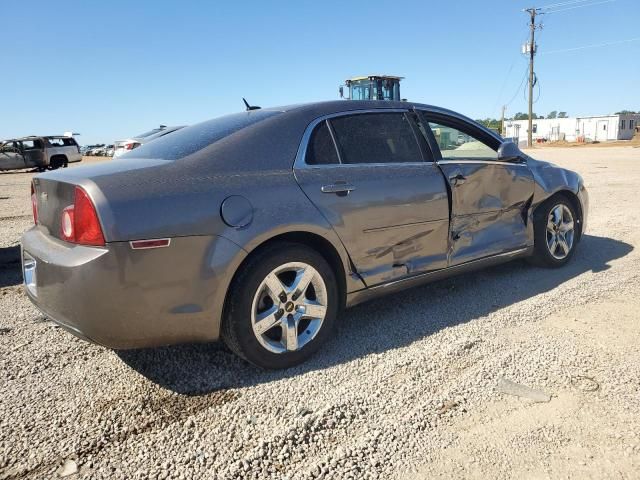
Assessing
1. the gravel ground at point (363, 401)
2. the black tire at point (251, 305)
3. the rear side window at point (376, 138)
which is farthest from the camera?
the rear side window at point (376, 138)

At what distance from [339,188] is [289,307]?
792 mm

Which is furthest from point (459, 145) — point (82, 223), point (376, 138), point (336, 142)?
point (82, 223)

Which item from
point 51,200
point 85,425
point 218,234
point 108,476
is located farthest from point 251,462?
point 51,200

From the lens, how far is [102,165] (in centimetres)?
287

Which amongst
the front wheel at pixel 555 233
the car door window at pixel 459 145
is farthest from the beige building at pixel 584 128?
the car door window at pixel 459 145

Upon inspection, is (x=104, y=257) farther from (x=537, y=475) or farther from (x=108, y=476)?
(x=537, y=475)

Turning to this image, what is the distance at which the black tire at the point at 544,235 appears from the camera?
4.52 m

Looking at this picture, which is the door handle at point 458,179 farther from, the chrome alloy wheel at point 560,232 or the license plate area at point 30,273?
the license plate area at point 30,273

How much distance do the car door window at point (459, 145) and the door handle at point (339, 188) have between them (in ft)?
3.47

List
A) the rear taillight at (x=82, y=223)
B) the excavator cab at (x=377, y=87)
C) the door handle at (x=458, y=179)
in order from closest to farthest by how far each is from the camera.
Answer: the rear taillight at (x=82, y=223) → the door handle at (x=458, y=179) → the excavator cab at (x=377, y=87)

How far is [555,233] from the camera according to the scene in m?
4.67

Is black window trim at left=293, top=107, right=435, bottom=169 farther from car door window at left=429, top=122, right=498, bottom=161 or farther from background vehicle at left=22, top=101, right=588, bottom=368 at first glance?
car door window at left=429, top=122, right=498, bottom=161

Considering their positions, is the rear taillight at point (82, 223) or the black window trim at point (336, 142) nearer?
the rear taillight at point (82, 223)

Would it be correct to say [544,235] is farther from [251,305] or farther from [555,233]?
[251,305]
